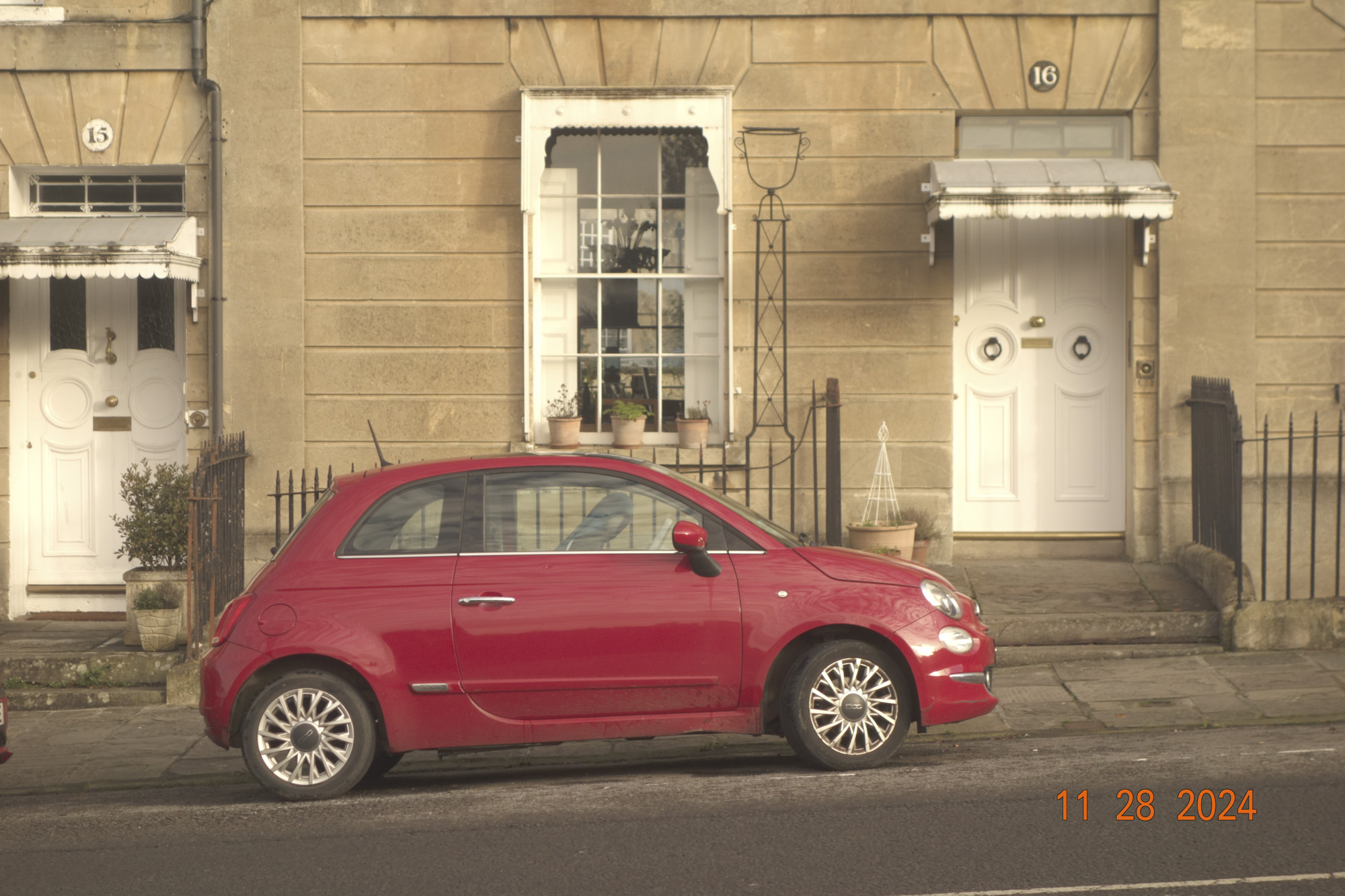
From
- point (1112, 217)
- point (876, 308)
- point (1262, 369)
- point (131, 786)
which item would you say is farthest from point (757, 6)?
point (131, 786)

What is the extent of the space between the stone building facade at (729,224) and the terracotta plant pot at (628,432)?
0.30m

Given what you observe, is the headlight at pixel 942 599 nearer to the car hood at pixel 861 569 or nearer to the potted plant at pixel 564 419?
the car hood at pixel 861 569

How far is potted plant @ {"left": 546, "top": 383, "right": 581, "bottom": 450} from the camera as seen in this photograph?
11.1 m

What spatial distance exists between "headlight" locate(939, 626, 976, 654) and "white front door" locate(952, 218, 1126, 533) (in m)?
4.85

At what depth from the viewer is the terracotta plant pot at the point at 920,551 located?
1070 centimetres

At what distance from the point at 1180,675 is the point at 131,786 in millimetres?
6067

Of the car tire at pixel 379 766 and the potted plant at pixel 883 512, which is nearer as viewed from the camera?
the car tire at pixel 379 766

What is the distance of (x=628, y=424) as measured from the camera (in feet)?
36.3

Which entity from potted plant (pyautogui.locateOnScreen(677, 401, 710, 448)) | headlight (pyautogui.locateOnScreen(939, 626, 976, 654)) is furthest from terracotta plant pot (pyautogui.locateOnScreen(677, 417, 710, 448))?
headlight (pyautogui.locateOnScreen(939, 626, 976, 654))

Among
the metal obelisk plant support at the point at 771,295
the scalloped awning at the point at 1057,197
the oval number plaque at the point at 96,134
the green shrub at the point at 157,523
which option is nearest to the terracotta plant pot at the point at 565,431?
the metal obelisk plant support at the point at 771,295

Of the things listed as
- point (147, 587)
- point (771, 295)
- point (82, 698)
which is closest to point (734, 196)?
point (771, 295)

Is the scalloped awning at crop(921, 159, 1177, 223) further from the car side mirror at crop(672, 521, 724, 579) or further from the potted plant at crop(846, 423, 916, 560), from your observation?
the car side mirror at crop(672, 521, 724, 579)

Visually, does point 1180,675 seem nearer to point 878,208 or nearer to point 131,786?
point 878,208

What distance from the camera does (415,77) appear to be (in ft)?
36.7
